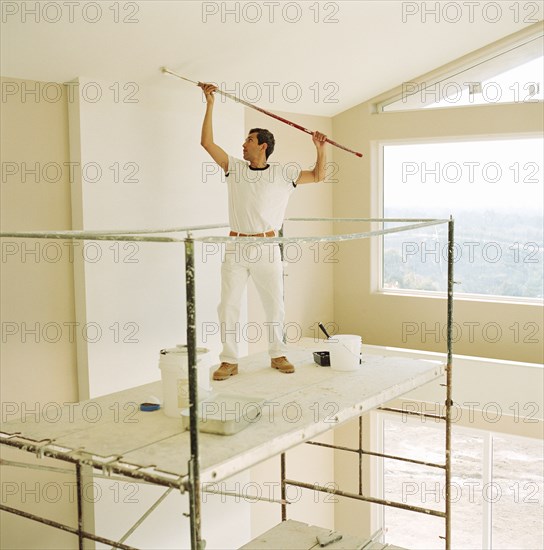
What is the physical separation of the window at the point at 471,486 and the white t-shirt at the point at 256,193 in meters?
3.92

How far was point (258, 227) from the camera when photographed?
13.4ft

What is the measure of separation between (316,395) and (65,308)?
2305mm

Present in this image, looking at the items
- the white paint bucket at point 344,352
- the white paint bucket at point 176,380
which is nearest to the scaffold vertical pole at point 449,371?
the white paint bucket at point 344,352

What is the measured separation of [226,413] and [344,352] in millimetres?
1180

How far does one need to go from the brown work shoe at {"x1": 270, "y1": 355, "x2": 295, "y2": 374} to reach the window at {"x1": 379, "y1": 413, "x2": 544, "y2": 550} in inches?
148

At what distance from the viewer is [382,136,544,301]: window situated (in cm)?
670

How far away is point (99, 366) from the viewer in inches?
204

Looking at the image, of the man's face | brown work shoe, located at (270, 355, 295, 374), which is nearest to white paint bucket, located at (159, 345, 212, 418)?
brown work shoe, located at (270, 355, 295, 374)

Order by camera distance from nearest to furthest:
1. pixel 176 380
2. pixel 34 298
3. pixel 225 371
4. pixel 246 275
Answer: pixel 176 380 < pixel 225 371 < pixel 246 275 < pixel 34 298

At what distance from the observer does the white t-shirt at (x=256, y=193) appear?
4.07 meters

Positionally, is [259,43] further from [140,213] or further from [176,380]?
[176,380]

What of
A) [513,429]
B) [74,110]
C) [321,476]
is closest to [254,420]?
[74,110]

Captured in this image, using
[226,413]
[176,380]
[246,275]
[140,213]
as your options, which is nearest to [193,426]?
[226,413]

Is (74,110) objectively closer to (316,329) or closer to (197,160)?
(197,160)
